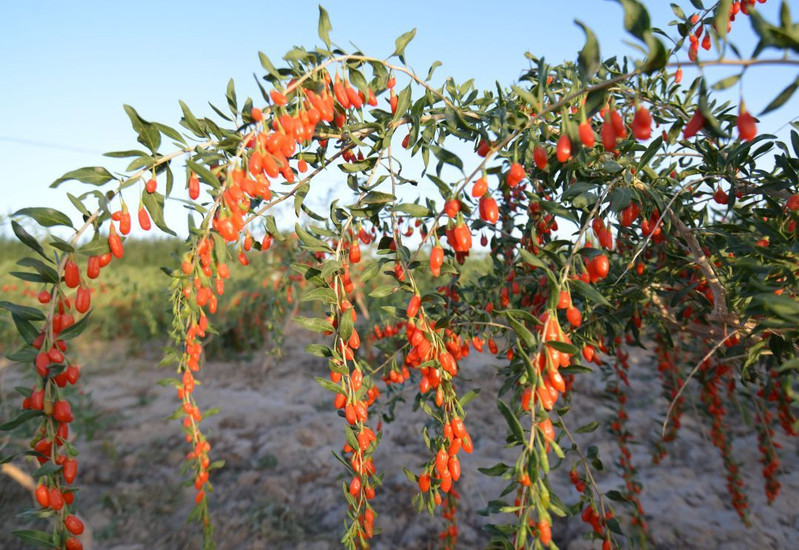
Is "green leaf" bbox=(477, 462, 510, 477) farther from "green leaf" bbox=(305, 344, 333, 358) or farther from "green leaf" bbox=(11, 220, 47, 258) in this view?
"green leaf" bbox=(11, 220, 47, 258)

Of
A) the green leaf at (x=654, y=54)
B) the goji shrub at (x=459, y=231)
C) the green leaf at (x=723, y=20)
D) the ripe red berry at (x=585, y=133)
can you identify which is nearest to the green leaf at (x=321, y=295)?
the goji shrub at (x=459, y=231)

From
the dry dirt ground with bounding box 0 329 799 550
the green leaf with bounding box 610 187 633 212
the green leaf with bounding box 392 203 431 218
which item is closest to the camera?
the green leaf with bounding box 610 187 633 212

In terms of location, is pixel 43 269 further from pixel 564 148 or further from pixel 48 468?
pixel 564 148

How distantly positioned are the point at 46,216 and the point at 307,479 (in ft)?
9.16

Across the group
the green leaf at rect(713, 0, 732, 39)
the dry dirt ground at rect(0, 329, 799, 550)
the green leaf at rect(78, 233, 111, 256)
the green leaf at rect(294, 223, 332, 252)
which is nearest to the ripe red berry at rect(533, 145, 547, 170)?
the green leaf at rect(713, 0, 732, 39)

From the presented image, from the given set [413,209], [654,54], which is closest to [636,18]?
[654,54]

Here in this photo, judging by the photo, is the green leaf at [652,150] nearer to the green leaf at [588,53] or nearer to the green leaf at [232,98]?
the green leaf at [588,53]

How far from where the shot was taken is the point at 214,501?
303 centimetres

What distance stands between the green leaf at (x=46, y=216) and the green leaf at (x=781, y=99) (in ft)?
4.11

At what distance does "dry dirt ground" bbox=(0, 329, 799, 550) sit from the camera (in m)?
2.66

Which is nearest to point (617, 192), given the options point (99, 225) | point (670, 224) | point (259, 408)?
point (670, 224)

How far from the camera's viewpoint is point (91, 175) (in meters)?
0.97

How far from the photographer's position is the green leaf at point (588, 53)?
75 cm

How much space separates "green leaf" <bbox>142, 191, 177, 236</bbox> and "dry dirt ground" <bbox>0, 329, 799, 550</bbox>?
3.90 feet
